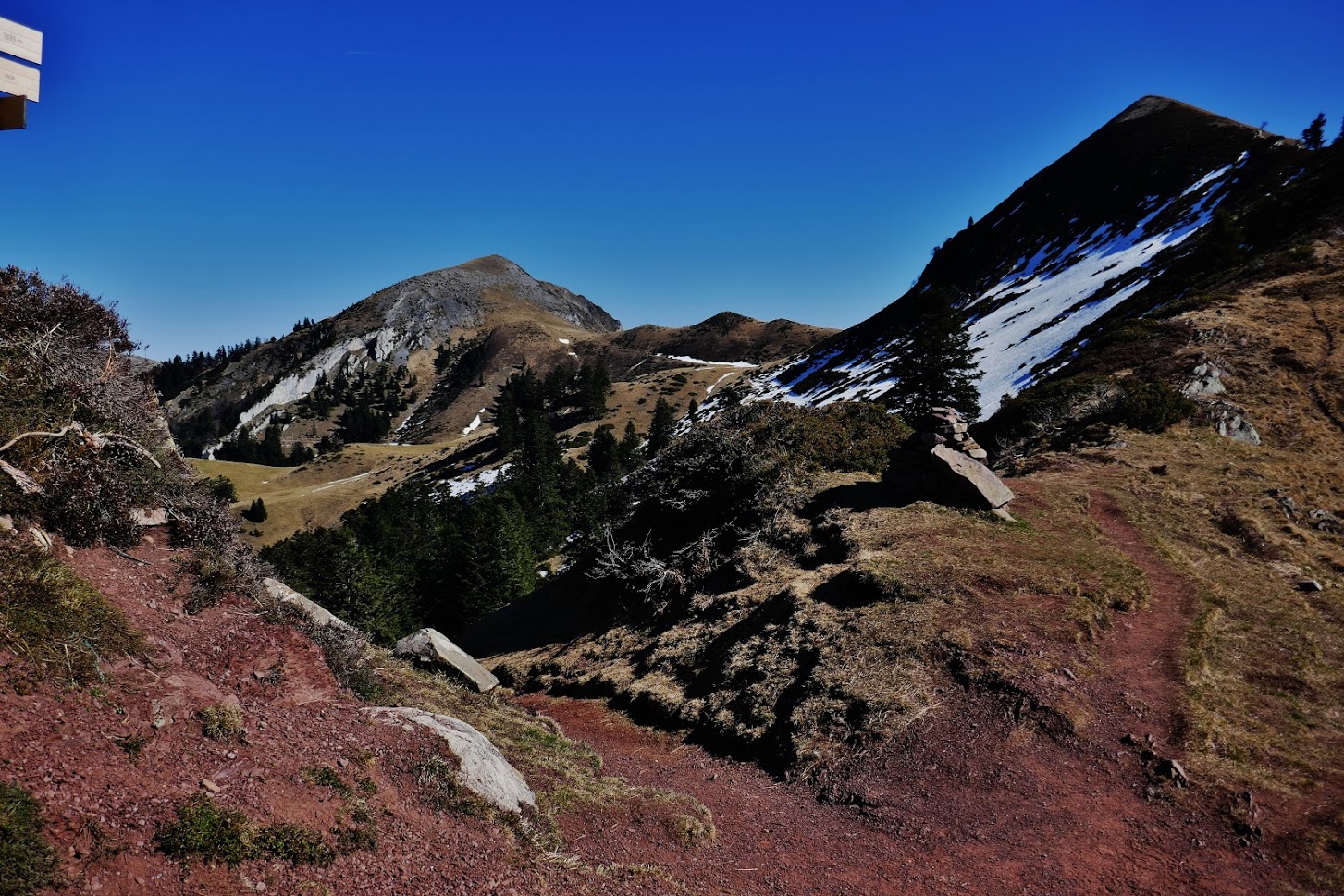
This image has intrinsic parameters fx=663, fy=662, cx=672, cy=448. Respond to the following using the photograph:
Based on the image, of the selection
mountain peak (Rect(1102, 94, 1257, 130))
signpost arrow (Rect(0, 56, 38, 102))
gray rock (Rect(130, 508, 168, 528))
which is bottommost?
gray rock (Rect(130, 508, 168, 528))

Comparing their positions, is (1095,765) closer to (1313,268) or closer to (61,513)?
(61,513)

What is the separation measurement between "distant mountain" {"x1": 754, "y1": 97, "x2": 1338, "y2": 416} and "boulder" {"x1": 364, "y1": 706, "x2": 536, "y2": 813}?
1489 inches

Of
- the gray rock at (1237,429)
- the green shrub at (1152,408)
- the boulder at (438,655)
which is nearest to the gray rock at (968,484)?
the green shrub at (1152,408)

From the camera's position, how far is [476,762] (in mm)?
9227

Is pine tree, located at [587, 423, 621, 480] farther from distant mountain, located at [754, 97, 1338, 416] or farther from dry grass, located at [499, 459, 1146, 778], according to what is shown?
dry grass, located at [499, 459, 1146, 778]

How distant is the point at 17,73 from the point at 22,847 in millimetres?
5554

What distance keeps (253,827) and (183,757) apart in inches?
44.3

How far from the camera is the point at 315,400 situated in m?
180

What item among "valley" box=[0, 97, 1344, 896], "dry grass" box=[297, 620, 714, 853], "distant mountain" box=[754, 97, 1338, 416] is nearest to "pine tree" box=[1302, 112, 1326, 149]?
"distant mountain" box=[754, 97, 1338, 416]

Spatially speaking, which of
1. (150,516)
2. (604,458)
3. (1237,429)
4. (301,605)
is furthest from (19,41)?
(604,458)

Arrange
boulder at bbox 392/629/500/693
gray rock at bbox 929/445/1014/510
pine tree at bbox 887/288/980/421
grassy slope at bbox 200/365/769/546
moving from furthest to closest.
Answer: grassy slope at bbox 200/365/769/546 → pine tree at bbox 887/288/980/421 → gray rock at bbox 929/445/1014/510 → boulder at bbox 392/629/500/693

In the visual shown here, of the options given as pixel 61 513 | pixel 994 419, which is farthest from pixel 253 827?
pixel 994 419

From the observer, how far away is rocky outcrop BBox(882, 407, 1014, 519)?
1895cm

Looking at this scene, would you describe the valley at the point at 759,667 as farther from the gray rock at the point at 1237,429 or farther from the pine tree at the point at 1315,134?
the pine tree at the point at 1315,134
